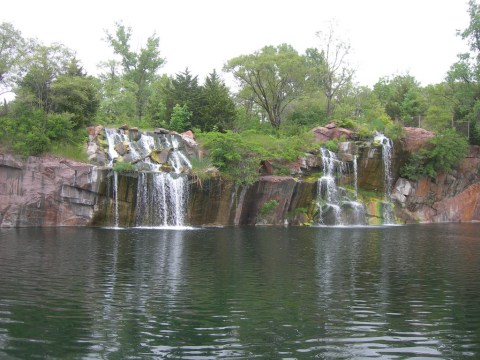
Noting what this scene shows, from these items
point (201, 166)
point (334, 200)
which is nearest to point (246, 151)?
point (201, 166)

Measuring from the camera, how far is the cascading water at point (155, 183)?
110 ft

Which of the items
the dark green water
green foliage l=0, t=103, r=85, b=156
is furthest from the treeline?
the dark green water

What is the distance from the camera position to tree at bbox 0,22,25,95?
36.7 meters

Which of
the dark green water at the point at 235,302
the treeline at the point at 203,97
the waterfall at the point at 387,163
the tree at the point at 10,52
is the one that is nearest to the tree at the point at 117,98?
the treeline at the point at 203,97

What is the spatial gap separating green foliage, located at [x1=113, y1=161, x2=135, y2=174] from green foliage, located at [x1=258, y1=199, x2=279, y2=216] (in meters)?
10.6

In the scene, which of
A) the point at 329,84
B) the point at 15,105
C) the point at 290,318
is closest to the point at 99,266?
the point at 290,318

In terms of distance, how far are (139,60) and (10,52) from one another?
26.0m

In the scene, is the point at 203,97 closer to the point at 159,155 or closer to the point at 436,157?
the point at 159,155

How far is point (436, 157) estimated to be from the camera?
148 ft

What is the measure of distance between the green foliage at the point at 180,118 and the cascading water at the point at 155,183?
884cm

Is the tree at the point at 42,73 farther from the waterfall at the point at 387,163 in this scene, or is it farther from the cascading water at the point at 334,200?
the waterfall at the point at 387,163

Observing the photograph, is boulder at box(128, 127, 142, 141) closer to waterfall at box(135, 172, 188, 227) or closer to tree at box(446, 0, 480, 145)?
waterfall at box(135, 172, 188, 227)

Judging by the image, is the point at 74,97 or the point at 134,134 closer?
the point at 134,134

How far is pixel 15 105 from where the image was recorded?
3609 centimetres
